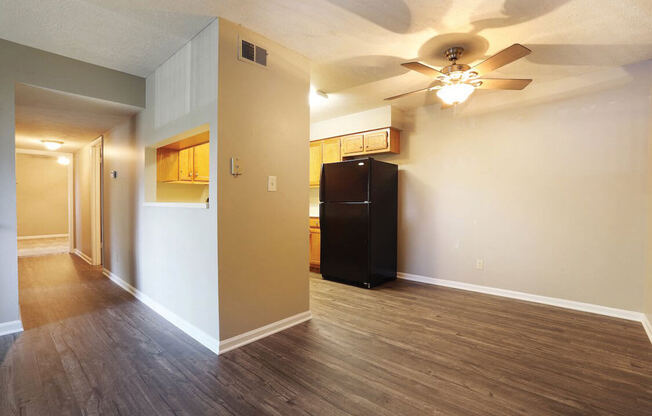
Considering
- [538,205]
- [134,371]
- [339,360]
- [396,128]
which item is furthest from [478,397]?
[396,128]

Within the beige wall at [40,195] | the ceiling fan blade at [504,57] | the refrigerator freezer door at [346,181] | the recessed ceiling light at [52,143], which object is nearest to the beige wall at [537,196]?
the refrigerator freezer door at [346,181]

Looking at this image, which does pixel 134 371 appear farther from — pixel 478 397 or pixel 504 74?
pixel 504 74

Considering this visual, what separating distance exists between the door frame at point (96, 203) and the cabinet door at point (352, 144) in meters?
3.95

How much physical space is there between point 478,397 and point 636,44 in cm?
307

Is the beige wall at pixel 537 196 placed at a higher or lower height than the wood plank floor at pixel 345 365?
higher

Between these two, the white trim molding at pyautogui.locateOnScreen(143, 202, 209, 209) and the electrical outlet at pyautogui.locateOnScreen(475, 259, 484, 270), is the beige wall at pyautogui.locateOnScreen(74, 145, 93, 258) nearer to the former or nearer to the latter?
the white trim molding at pyautogui.locateOnScreen(143, 202, 209, 209)

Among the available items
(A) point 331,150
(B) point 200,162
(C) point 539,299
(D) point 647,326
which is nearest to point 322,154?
(A) point 331,150

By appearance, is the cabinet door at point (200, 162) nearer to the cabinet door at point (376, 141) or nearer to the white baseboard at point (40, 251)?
the cabinet door at point (376, 141)

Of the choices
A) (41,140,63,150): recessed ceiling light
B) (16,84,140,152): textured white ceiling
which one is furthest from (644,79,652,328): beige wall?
(41,140,63,150): recessed ceiling light

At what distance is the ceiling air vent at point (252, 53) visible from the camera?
7.59 feet

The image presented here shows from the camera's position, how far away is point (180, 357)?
217 cm

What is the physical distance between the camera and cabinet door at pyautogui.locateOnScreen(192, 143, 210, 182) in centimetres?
366

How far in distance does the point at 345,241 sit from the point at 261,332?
6.30ft

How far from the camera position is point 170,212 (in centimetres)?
282
